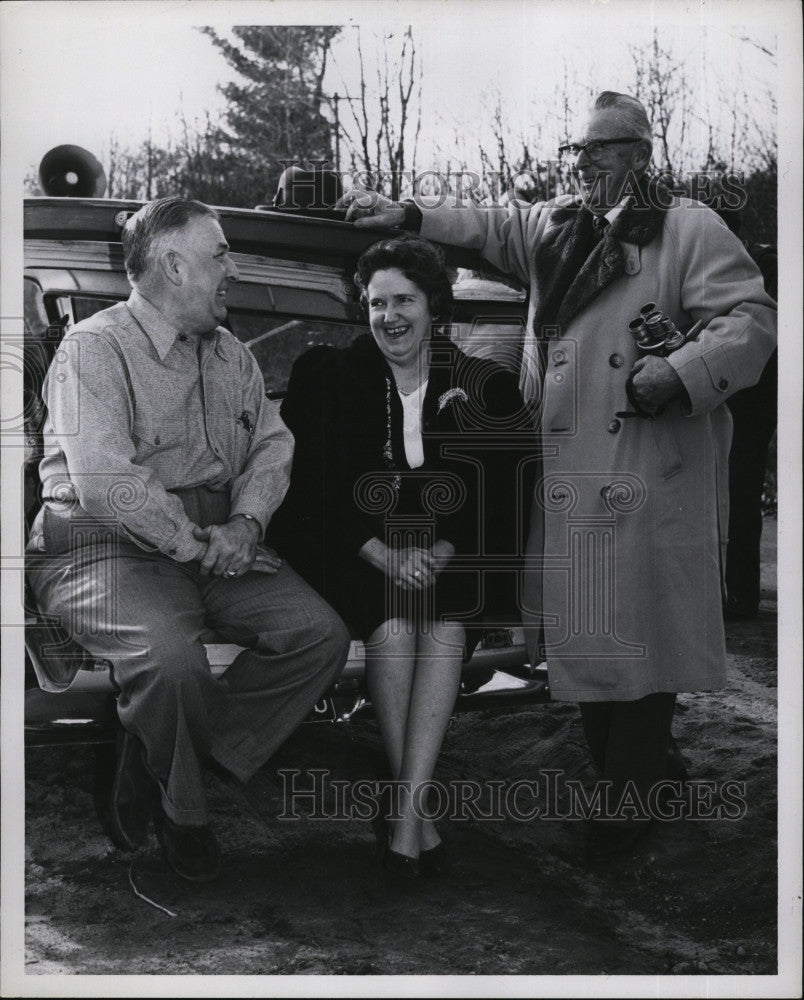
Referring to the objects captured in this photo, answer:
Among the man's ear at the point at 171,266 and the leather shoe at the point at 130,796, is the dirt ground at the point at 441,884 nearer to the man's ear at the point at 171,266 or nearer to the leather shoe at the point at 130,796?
the leather shoe at the point at 130,796

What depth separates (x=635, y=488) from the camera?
327cm

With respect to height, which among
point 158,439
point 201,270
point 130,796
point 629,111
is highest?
point 629,111

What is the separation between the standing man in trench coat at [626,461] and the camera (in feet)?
10.7

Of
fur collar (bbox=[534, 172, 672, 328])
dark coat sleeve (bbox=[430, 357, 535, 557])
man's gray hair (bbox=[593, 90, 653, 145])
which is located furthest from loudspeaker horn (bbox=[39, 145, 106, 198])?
man's gray hair (bbox=[593, 90, 653, 145])

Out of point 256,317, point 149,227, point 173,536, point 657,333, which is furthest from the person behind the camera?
point 256,317

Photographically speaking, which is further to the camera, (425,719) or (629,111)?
(629,111)

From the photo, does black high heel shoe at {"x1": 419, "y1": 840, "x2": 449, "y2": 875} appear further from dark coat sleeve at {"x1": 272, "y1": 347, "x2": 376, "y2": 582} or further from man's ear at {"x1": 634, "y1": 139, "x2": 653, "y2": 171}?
man's ear at {"x1": 634, "y1": 139, "x2": 653, "y2": 171}

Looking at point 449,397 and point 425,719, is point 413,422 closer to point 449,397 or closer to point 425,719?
point 449,397

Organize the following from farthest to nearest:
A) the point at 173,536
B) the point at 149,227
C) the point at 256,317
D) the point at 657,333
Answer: the point at 256,317
the point at 657,333
the point at 149,227
the point at 173,536

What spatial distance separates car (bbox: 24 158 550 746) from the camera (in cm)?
312

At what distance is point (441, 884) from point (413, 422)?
1220 mm

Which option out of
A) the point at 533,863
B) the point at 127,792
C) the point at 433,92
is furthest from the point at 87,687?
the point at 433,92

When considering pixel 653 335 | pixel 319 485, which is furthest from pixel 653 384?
pixel 319 485

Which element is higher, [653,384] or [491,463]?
[653,384]
